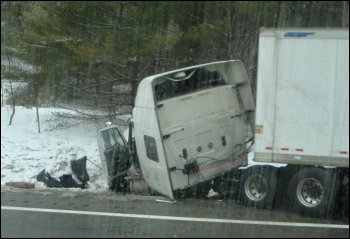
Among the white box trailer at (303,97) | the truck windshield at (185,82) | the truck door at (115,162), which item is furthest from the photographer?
the truck door at (115,162)

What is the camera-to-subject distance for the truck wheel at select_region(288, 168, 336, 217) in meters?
8.13

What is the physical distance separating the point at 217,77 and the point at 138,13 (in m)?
6.50

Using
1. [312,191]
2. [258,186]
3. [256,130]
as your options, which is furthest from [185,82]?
[312,191]

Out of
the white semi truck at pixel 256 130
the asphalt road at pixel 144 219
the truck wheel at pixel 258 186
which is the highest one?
the white semi truck at pixel 256 130

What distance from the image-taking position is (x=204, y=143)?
9688 mm

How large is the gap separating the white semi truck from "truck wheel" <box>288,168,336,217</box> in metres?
0.02

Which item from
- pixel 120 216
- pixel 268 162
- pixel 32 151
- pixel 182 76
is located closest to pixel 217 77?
pixel 182 76

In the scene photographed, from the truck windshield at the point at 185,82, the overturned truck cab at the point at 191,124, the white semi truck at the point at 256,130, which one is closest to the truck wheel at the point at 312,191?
the white semi truck at the point at 256,130

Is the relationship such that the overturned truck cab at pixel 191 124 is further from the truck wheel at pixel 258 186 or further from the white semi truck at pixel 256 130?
the truck wheel at pixel 258 186

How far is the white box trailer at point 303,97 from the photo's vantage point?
8.03m

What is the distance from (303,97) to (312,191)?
1.52 meters

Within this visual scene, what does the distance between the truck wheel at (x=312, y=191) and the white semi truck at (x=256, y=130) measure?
0.6 inches

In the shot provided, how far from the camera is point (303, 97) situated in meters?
8.25

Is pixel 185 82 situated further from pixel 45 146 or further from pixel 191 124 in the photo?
pixel 45 146
